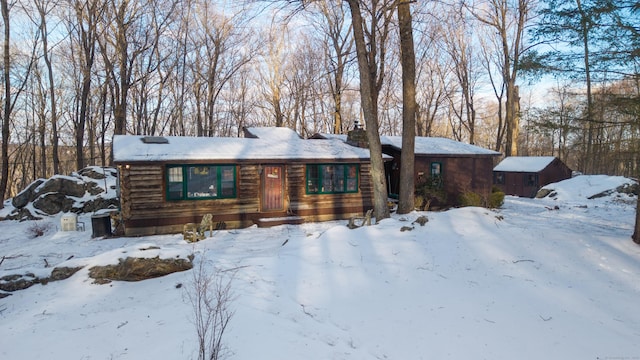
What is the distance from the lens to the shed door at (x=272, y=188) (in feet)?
41.4

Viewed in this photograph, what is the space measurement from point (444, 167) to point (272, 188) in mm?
8482

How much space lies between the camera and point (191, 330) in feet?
13.3

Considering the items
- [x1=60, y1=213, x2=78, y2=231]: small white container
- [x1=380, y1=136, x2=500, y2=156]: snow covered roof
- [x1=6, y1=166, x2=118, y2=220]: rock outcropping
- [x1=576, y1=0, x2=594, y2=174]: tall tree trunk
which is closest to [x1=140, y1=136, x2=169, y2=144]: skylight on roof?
[x1=60, y1=213, x2=78, y2=231]: small white container

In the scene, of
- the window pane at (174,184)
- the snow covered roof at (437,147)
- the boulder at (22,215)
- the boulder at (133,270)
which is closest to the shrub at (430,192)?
the snow covered roof at (437,147)

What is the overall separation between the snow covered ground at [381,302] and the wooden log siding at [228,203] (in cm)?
282

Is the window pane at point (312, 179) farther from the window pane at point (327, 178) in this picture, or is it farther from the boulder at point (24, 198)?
the boulder at point (24, 198)

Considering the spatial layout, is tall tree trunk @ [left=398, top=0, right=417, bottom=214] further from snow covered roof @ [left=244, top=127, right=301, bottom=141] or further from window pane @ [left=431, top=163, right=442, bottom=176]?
snow covered roof @ [left=244, top=127, right=301, bottom=141]

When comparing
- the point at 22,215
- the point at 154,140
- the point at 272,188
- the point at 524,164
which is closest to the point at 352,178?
the point at 272,188

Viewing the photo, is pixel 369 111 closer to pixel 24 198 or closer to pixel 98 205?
pixel 98 205

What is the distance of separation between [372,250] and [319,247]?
107cm

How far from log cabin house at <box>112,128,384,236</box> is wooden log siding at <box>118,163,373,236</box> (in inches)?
1.1

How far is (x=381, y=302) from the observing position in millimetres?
5293

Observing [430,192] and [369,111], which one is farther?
[430,192]

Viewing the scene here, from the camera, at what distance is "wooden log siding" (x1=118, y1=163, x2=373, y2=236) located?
10875 mm
